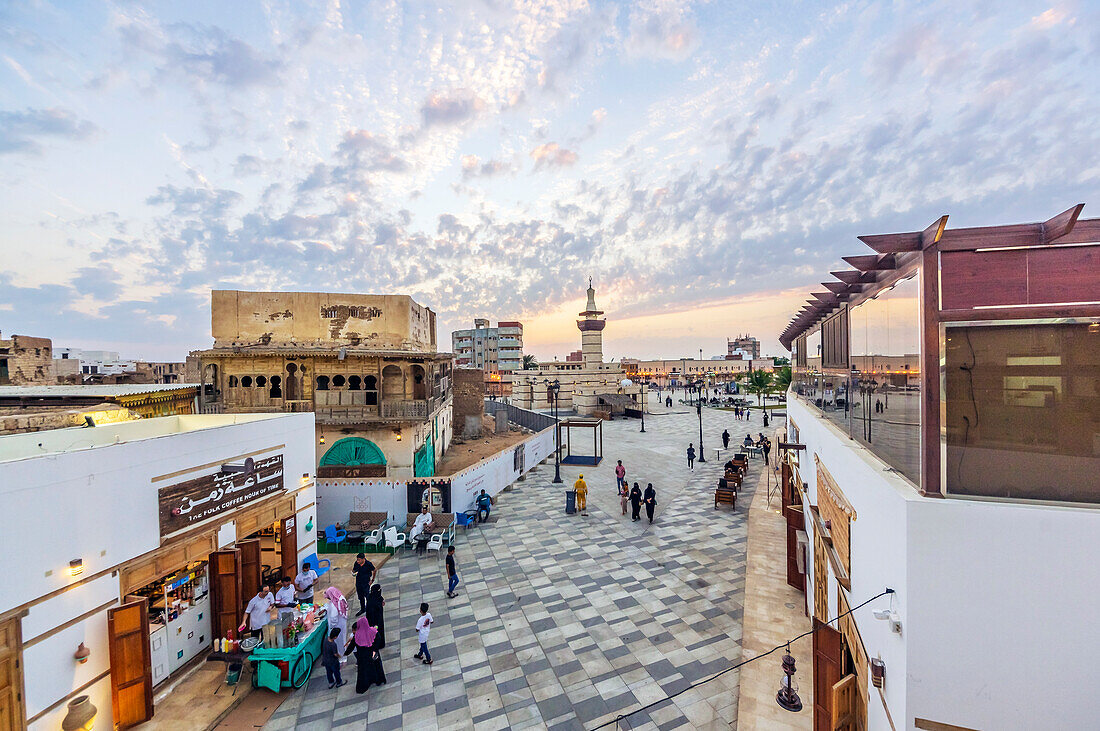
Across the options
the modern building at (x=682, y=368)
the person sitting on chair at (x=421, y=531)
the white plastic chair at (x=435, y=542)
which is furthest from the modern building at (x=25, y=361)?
the modern building at (x=682, y=368)

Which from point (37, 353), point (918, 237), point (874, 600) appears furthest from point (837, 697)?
point (37, 353)

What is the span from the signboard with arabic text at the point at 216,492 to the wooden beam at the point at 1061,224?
11820 mm

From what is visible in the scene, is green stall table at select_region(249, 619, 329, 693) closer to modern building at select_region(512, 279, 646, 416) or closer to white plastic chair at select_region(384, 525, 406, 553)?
white plastic chair at select_region(384, 525, 406, 553)

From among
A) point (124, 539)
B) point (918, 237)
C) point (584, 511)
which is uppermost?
point (918, 237)

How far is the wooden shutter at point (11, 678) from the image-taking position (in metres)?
5.17

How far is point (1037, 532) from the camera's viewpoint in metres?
3.35

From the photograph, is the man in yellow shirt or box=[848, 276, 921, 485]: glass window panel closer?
box=[848, 276, 921, 485]: glass window panel

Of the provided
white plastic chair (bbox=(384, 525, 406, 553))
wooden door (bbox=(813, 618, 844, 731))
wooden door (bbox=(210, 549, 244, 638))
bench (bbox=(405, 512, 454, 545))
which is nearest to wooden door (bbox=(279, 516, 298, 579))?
wooden door (bbox=(210, 549, 244, 638))

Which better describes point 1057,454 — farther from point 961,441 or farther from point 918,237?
point 918,237

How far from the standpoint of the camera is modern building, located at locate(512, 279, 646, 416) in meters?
47.9

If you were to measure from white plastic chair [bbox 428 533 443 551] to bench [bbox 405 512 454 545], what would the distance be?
1.01 feet

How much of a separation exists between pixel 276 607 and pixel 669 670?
729cm

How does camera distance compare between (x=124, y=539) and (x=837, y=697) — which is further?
(x=124, y=539)

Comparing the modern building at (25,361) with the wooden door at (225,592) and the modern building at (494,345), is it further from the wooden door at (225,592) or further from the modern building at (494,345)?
the modern building at (494,345)
